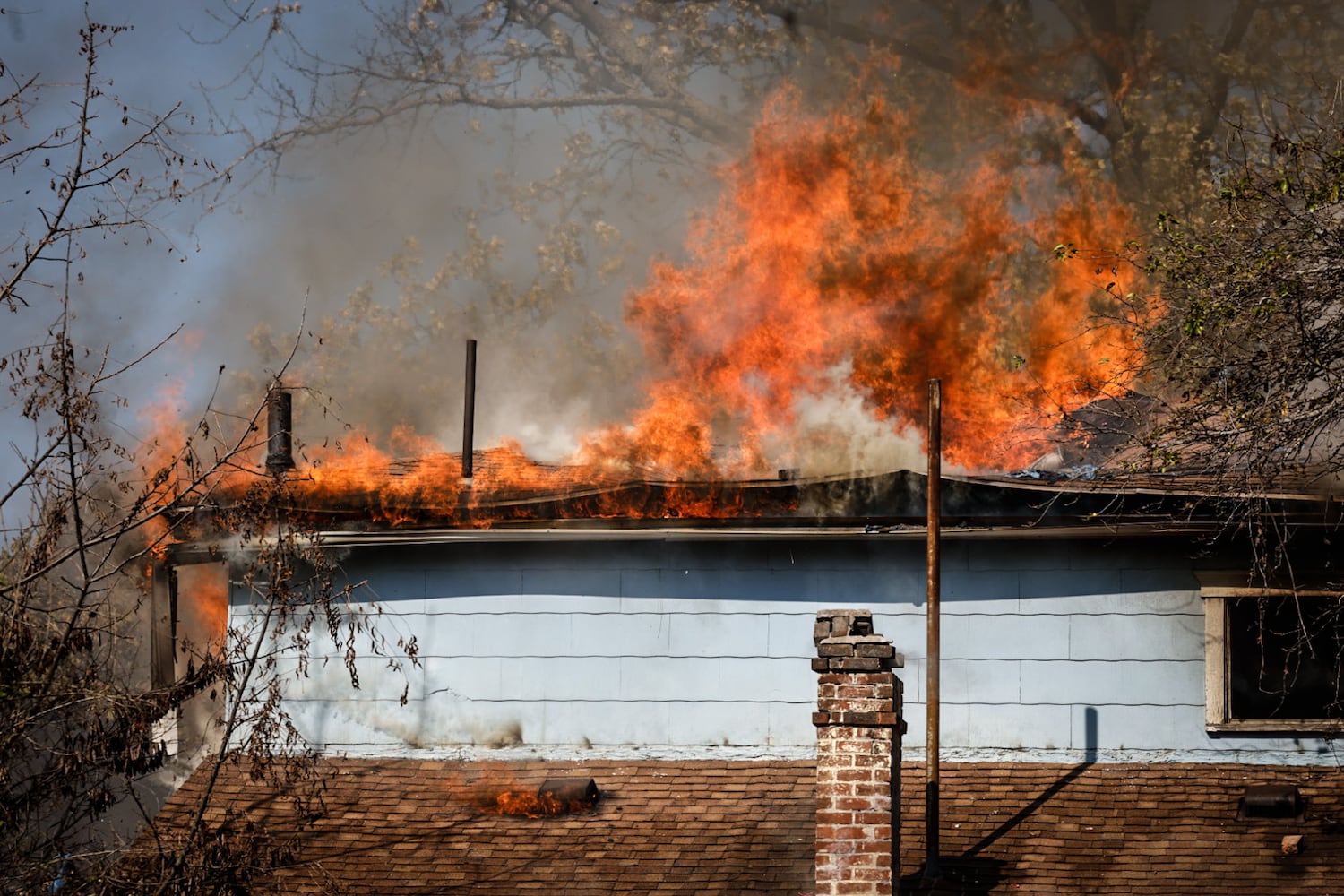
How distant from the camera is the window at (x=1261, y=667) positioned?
1150cm

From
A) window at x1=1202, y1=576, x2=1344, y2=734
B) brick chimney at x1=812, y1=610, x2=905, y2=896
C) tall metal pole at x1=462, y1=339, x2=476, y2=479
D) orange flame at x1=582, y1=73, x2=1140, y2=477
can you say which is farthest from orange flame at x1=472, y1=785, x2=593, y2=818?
orange flame at x1=582, y1=73, x2=1140, y2=477

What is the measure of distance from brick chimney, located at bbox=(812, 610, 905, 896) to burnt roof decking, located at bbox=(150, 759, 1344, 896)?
1.21 m

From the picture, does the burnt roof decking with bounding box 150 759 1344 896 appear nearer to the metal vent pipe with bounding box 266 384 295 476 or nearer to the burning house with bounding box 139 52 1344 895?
the burning house with bounding box 139 52 1344 895

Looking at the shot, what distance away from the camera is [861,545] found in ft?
39.8

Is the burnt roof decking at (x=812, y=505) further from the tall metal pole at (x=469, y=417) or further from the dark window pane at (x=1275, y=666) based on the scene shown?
the tall metal pole at (x=469, y=417)

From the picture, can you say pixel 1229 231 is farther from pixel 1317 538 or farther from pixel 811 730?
pixel 811 730

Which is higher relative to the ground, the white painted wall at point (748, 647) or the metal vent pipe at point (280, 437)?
the metal vent pipe at point (280, 437)

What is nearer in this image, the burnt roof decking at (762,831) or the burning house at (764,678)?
the burnt roof decking at (762,831)

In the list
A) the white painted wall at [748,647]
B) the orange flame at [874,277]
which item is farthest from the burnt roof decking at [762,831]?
the orange flame at [874,277]

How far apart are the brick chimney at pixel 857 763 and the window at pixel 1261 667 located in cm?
374

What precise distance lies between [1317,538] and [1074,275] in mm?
10979

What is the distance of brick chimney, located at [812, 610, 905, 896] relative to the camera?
883cm

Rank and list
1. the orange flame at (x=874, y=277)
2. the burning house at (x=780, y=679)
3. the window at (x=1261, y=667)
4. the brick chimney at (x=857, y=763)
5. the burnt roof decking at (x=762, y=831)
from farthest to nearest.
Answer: the orange flame at (x=874, y=277)
the window at (x=1261, y=667)
the burning house at (x=780, y=679)
the burnt roof decking at (x=762, y=831)
the brick chimney at (x=857, y=763)

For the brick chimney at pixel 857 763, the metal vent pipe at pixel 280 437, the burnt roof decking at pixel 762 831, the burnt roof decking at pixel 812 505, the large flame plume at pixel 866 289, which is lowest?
the burnt roof decking at pixel 762 831
